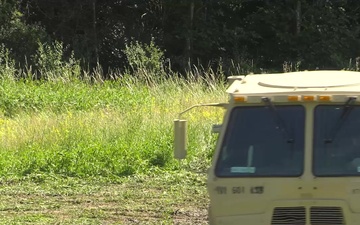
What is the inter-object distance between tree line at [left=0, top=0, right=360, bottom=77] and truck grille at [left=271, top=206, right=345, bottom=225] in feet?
76.1

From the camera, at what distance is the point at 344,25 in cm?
2986

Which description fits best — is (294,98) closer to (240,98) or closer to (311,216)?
(240,98)

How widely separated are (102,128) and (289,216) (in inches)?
305

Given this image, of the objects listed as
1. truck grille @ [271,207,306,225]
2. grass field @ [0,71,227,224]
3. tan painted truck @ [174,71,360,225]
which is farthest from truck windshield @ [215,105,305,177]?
grass field @ [0,71,227,224]

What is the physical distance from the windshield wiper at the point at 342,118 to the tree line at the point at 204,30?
22.9 metres

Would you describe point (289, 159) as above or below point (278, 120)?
below

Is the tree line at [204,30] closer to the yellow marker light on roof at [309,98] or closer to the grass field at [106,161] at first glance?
the grass field at [106,161]

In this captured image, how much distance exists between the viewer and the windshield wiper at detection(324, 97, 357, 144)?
17.8 feet

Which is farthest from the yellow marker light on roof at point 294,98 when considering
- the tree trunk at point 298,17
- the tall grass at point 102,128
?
the tree trunk at point 298,17

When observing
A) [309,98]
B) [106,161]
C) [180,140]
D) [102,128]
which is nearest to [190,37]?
[102,128]

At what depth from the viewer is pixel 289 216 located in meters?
5.32

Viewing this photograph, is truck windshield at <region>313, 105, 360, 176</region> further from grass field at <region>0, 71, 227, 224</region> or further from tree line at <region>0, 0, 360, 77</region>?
tree line at <region>0, 0, 360, 77</region>

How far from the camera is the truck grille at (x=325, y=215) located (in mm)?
5258

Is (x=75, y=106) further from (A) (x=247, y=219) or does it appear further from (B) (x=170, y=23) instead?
(B) (x=170, y=23)
